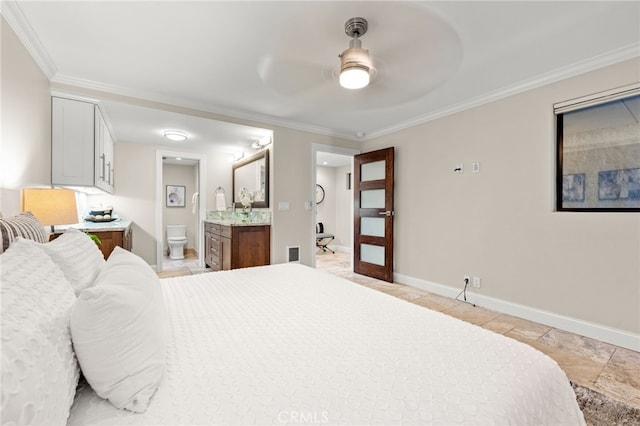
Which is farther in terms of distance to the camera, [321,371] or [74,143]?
[74,143]

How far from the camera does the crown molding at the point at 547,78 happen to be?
2232 mm

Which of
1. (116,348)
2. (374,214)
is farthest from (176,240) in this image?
(116,348)

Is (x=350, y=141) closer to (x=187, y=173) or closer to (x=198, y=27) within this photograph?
(x=198, y=27)

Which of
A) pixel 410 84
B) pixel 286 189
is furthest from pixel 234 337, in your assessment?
pixel 286 189

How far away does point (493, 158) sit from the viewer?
10.0ft

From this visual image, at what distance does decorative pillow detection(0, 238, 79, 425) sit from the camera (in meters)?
0.48

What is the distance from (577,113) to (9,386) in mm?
3790

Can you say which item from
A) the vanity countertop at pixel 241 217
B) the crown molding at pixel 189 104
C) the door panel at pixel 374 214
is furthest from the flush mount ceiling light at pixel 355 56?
the vanity countertop at pixel 241 217

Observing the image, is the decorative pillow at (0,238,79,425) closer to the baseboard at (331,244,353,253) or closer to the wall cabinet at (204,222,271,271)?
the wall cabinet at (204,222,271,271)

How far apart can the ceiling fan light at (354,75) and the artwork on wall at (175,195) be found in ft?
19.1

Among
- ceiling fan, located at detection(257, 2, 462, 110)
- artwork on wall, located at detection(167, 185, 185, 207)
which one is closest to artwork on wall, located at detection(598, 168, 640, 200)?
ceiling fan, located at detection(257, 2, 462, 110)

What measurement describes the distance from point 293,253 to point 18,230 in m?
3.11

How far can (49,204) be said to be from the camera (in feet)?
6.32

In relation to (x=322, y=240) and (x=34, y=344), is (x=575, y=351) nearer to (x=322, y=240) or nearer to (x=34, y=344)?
(x=34, y=344)
